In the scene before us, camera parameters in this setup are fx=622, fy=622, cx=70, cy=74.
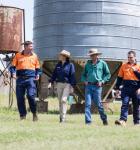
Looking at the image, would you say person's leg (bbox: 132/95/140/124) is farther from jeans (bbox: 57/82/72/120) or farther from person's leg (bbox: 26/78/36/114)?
person's leg (bbox: 26/78/36/114)

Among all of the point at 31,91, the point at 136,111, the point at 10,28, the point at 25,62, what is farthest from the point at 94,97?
the point at 10,28

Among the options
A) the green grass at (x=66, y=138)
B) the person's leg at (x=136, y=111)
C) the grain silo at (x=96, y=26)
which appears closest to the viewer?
the green grass at (x=66, y=138)

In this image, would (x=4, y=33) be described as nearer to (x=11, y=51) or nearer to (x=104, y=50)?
(x=11, y=51)

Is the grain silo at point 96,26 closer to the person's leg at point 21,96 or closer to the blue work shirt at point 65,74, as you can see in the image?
the blue work shirt at point 65,74

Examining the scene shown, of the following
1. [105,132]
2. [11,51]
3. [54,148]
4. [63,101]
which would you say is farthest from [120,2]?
[54,148]

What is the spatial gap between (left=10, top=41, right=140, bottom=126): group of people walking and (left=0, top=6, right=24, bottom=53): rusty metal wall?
7.62 metres

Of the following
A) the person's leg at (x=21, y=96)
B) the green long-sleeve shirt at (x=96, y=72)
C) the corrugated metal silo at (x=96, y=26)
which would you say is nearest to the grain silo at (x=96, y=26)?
the corrugated metal silo at (x=96, y=26)

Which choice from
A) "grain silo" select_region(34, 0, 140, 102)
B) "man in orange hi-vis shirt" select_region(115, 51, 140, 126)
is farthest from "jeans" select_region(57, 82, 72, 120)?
"grain silo" select_region(34, 0, 140, 102)

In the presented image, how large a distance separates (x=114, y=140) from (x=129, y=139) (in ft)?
1.15

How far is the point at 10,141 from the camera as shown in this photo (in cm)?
916

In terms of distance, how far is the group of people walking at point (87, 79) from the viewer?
1323cm

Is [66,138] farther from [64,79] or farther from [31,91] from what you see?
[64,79]

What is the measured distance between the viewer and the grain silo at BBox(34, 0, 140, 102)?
33375mm

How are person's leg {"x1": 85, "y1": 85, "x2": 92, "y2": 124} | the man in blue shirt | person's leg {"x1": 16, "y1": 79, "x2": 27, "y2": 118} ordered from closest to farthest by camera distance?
person's leg {"x1": 85, "y1": 85, "x2": 92, "y2": 124}, person's leg {"x1": 16, "y1": 79, "x2": 27, "y2": 118}, the man in blue shirt
